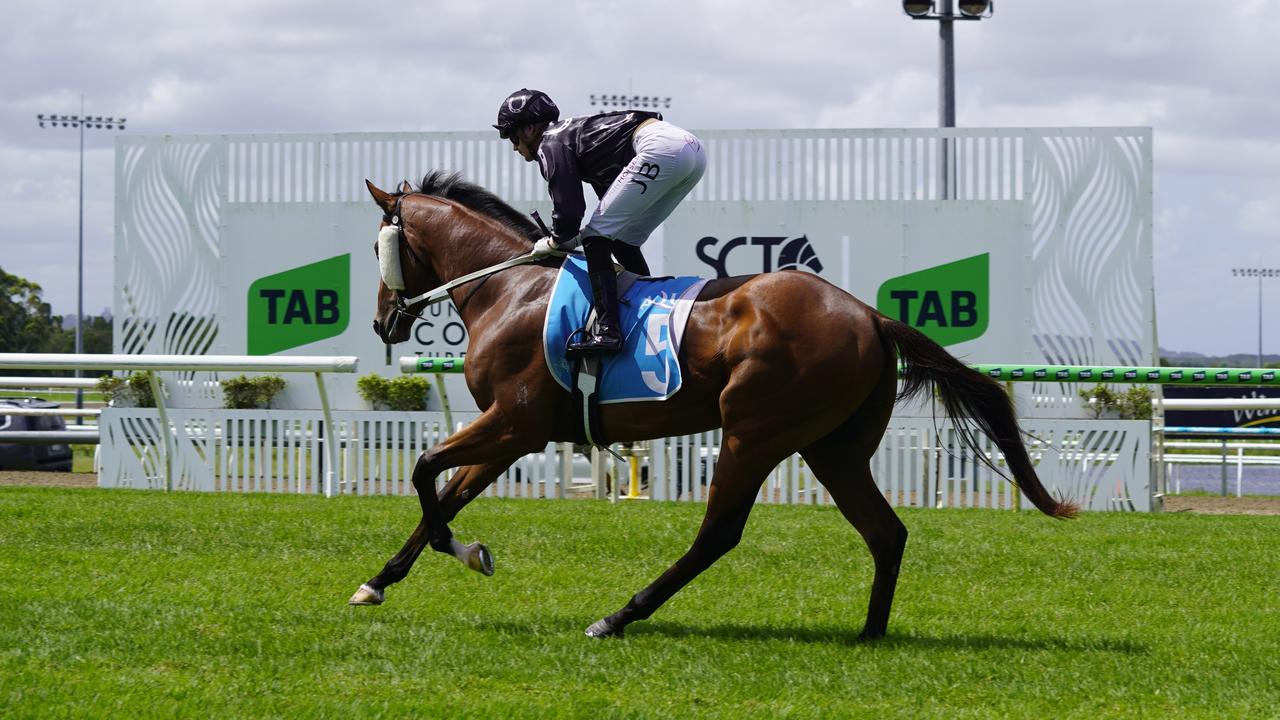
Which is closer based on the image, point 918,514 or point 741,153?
point 918,514

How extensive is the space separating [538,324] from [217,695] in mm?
2061

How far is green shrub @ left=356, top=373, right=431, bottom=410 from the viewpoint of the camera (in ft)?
50.5

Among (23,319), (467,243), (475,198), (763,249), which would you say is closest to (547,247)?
(467,243)

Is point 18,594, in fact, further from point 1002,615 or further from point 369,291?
point 369,291

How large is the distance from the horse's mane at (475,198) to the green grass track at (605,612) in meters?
1.59

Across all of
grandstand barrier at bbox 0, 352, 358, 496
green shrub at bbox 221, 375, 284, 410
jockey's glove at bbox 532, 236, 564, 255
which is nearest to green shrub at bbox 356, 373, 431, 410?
green shrub at bbox 221, 375, 284, 410

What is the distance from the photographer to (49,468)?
16.9 m

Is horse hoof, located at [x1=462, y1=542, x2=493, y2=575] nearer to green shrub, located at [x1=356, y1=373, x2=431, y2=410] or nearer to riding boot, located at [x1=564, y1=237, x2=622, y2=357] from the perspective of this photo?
riding boot, located at [x1=564, y1=237, x2=622, y2=357]

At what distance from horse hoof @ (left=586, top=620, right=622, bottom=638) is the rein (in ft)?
4.96

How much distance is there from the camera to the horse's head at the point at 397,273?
20.9 ft

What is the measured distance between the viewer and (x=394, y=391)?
607 inches

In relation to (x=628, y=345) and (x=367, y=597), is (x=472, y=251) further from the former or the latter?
(x=367, y=597)

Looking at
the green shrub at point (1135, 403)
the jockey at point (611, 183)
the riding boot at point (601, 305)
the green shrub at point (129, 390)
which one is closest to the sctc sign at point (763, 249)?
the green shrub at point (1135, 403)

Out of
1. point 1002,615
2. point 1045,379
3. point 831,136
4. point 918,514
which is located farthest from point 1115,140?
point 1002,615
